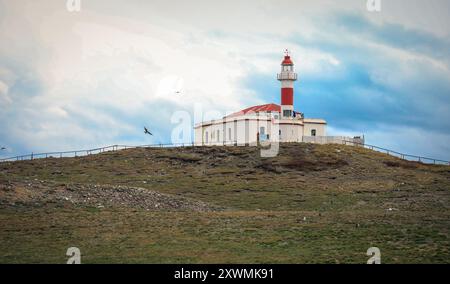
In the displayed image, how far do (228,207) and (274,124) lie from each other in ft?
108

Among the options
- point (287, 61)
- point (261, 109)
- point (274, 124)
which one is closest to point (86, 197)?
point (274, 124)

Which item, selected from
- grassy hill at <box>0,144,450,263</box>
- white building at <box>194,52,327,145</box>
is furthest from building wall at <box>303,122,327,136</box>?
grassy hill at <box>0,144,450,263</box>

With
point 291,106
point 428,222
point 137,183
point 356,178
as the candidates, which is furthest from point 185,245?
point 291,106

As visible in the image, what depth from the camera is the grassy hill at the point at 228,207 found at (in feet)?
114

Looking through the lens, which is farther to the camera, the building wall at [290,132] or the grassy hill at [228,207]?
the building wall at [290,132]

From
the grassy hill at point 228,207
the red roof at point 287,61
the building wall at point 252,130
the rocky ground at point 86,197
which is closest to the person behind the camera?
the grassy hill at point 228,207

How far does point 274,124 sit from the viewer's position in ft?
284

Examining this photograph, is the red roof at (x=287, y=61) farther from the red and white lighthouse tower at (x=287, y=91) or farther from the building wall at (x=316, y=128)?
the building wall at (x=316, y=128)

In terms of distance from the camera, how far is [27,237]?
38000 mm

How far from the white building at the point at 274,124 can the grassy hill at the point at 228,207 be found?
3794 mm

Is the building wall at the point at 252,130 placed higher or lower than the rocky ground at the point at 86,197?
higher

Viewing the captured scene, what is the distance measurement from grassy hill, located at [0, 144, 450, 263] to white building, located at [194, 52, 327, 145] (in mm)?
3794

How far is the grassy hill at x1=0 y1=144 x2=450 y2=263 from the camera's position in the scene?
114 feet

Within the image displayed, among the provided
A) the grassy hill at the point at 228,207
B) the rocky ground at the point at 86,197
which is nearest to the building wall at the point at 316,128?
the grassy hill at the point at 228,207
